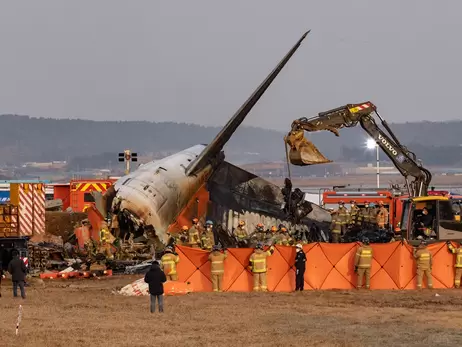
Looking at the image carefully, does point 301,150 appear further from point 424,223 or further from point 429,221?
point 429,221

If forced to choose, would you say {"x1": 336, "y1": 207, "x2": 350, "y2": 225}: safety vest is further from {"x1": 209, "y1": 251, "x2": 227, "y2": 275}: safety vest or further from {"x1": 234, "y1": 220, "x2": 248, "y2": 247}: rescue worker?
{"x1": 209, "y1": 251, "x2": 227, "y2": 275}: safety vest

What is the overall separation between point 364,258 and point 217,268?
4.56 metres

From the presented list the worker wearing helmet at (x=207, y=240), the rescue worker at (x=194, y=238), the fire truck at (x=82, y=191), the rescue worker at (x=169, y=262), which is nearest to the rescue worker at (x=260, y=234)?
the worker wearing helmet at (x=207, y=240)

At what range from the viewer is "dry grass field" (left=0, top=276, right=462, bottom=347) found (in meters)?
19.6

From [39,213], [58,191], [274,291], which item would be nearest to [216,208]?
[39,213]

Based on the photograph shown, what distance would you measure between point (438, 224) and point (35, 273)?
14424mm

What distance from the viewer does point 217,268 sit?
28578mm

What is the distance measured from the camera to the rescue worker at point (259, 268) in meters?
28.5

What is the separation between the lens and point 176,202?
37.5m

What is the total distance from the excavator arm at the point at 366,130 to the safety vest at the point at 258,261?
7582 mm

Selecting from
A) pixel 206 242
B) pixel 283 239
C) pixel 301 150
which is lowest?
pixel 206 242

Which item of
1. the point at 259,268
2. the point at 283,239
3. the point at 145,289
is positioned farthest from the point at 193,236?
the point at 145,289

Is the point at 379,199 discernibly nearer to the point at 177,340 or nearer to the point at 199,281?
the point at 199,281

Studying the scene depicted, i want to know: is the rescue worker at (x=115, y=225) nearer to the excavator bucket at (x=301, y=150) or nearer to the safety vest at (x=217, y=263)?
the excavator bucket at (x=301, y=150)
